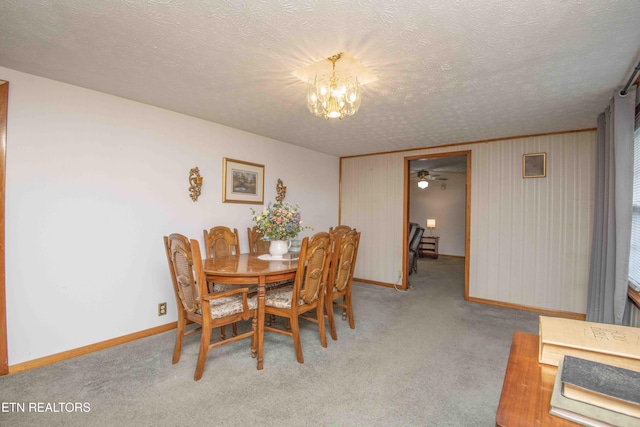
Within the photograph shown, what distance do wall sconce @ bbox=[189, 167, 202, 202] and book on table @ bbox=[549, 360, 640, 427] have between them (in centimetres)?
340

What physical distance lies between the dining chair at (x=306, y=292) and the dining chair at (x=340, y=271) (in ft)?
0.54

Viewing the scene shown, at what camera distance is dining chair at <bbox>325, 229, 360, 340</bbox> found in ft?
9.50

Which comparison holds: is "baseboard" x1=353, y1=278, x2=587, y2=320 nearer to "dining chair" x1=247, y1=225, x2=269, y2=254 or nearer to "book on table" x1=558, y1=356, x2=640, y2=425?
"dining chair" x1=247, y1=225, x2=269, y2=254

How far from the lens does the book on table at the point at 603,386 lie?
62 centimetres

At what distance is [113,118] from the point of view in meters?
2.80

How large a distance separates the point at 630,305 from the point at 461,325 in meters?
1.43

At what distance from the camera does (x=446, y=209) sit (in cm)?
871

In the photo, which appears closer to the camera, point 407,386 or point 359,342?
point 407,386

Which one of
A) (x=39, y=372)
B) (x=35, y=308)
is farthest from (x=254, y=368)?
(x=35, y=308)

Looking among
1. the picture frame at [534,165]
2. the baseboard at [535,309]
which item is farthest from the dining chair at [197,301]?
the picture frame at [534,165]

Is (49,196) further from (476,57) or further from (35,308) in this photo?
(476,57)

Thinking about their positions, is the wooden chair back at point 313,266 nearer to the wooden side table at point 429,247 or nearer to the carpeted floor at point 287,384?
the carpeted floor at point 287,384

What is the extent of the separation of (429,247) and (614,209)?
6.35 meters

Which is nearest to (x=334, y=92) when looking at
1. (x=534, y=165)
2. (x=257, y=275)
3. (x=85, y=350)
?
(x=257, y=275)
